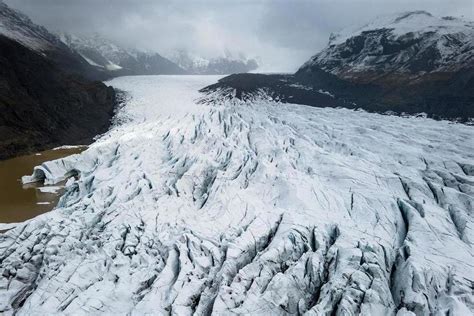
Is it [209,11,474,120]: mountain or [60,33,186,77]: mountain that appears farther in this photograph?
[60,33,186,77]: mountain

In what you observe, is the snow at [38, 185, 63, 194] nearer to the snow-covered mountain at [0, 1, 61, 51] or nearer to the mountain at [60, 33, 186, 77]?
the snow-covered mountain at [0, 1, 61, 51]

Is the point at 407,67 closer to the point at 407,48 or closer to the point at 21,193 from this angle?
the point at 407,48

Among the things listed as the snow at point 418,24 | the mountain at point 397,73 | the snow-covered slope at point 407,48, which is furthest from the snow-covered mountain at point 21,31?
the snow at point 418,24

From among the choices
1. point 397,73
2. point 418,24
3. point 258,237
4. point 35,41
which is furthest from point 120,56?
point 258,237

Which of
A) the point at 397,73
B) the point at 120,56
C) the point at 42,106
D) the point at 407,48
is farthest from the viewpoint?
the point at 120,56

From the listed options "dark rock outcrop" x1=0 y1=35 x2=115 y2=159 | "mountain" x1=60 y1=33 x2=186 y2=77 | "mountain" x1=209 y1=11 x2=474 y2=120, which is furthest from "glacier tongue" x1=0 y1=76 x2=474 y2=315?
"mountain" x1=60 y1=33 x2=186 y2=77

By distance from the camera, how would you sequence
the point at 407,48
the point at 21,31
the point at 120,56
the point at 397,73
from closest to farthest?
1. the point at 397,73
2. the point at 407,48
3. the point at 21,31
4. the point at 120,56

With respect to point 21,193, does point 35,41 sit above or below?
above
